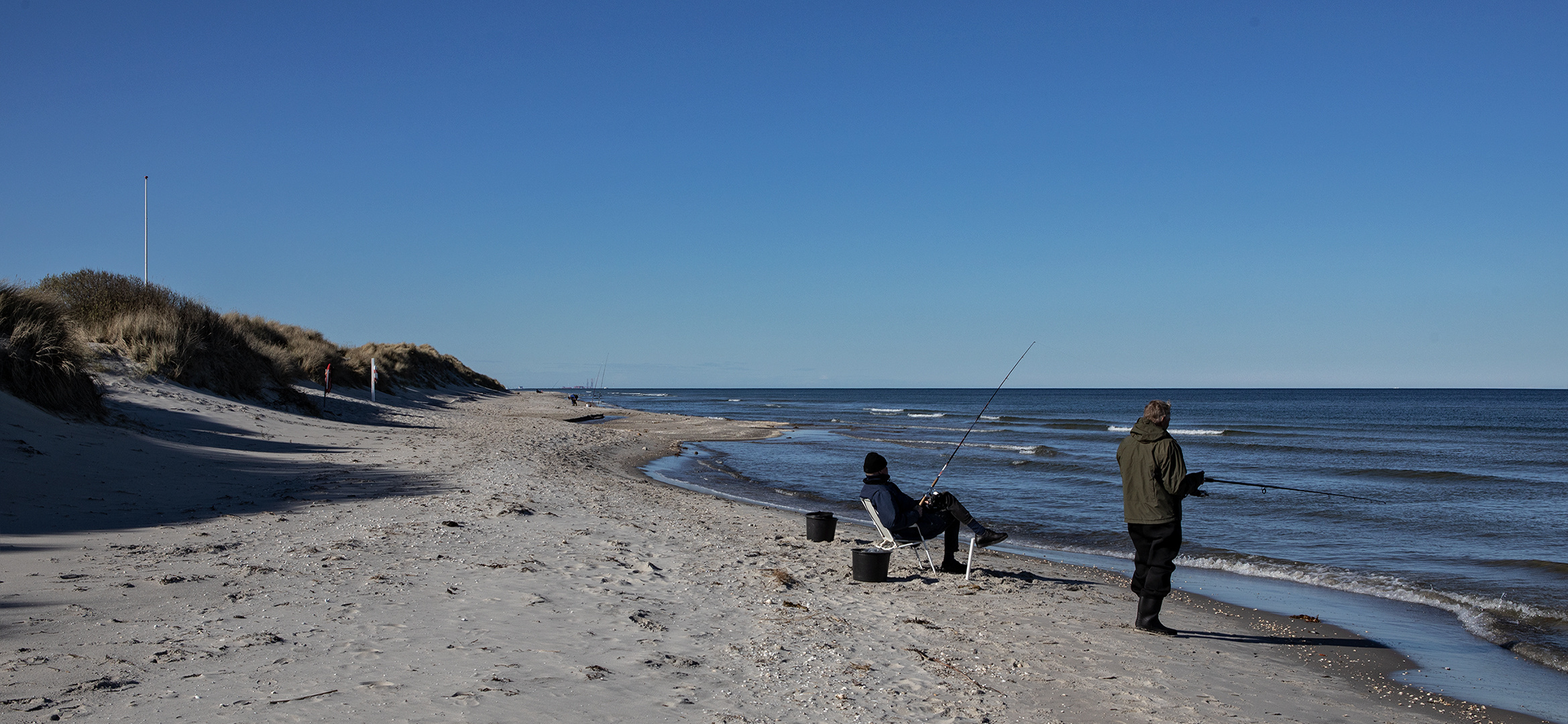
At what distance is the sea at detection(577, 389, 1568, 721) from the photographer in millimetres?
7098

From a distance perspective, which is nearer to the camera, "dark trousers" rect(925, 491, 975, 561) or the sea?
the sea

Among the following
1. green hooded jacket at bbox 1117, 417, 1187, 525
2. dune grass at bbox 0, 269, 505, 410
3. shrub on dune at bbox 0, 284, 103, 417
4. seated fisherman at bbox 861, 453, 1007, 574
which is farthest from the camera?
dune grass at bbox 0, 269, 505, 410

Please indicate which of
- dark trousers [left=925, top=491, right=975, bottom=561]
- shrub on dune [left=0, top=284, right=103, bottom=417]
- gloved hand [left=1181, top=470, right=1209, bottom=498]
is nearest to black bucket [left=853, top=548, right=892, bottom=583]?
dark trousers [left=925, top=491, right=975, bottom=561]

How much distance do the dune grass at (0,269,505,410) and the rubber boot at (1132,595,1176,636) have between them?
13.0 metres

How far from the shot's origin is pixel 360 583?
5867mm

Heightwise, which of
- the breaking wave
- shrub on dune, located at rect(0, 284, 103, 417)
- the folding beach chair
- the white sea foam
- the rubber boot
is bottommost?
the breaking wave

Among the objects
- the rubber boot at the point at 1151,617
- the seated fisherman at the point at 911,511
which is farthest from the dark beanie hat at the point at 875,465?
the rubber boot at the point at 1151,617

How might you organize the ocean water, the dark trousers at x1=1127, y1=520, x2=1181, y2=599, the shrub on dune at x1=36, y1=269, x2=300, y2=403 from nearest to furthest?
the dark trousers at x1=1127, y1=520, x2=1181, y2=599, the ocean water, the shrub on dune at x1=36, y1=269, x2=300, y2=403

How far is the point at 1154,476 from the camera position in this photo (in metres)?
5.95

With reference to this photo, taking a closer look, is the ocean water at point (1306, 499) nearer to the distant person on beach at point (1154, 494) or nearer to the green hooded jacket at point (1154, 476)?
the distant person on beach at point (1154, 494)

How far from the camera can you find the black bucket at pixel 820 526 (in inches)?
368

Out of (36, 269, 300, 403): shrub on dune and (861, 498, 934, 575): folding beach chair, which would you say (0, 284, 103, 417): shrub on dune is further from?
(861, 498, 934, 575): folding beach chair

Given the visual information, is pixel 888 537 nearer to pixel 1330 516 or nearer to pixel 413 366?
pixel 1330 516

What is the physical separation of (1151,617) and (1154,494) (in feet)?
3.43
